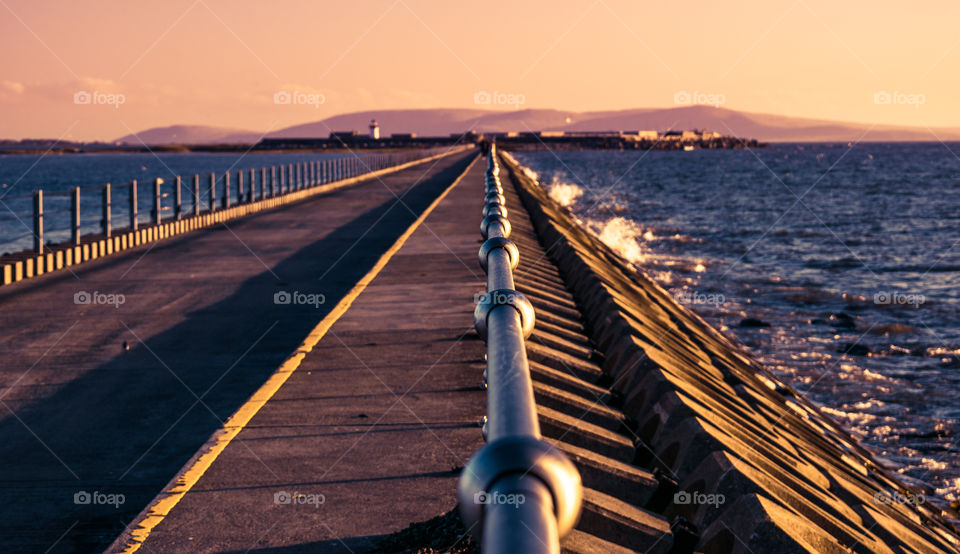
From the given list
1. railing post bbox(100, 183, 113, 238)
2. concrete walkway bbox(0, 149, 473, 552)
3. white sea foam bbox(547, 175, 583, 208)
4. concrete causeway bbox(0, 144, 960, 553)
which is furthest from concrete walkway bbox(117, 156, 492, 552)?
white sea foam bbox(547, 175, 583, 208)

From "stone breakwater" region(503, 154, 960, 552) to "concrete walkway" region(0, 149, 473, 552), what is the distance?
5.78ft

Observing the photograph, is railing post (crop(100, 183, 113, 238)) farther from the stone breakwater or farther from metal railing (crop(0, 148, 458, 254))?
the stone breakwater

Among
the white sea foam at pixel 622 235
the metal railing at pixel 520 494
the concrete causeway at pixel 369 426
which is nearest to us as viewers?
the metal railing at pixel 520 494

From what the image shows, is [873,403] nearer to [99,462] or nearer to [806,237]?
[99,462]

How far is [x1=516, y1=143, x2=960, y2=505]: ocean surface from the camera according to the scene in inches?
529

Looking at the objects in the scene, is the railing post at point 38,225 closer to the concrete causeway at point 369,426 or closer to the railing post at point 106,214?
the railing post at point 106,214

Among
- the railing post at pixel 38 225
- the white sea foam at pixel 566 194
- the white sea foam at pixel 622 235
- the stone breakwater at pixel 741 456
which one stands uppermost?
the white sea foam at pixel 566 194

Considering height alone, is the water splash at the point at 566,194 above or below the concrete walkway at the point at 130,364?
above

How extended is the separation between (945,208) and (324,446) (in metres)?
68.4

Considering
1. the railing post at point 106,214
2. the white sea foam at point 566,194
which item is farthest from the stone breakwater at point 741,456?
the white sea foam at point 566,194

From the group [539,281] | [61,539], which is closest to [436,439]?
[61,539]

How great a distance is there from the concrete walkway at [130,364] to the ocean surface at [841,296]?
259 inches

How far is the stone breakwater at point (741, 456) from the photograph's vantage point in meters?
4.78

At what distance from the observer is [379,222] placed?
23.7 meters
